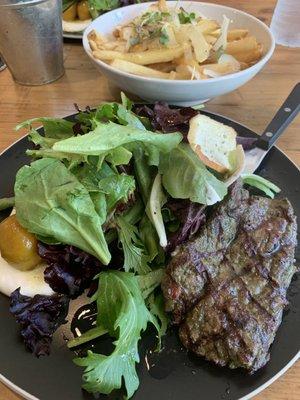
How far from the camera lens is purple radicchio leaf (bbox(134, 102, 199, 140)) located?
1182mm

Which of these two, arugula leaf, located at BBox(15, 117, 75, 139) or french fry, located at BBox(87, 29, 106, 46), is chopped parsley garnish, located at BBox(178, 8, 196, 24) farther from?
arugula leaf, located at BBox(15, 117, 75, 139)

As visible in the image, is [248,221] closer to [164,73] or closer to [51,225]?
[51,225]

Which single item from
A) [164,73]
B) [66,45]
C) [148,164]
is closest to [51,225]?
[148,164]

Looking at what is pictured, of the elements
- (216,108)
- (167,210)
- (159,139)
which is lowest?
(216,108)

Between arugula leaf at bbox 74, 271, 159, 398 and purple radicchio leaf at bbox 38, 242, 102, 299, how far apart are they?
55mm

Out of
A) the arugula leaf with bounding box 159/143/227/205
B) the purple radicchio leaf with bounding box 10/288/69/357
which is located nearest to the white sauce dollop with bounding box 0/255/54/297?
the purple radicchio leaf with bounding box 10/288/69/357

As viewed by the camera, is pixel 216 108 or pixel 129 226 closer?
pixel 129 226

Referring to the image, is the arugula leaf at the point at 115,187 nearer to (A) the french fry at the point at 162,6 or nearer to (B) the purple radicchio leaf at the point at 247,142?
(B) the purple radicchio leaf at the point at 247,142

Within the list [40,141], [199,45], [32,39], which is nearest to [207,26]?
[199,45]

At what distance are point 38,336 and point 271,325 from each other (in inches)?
18.4

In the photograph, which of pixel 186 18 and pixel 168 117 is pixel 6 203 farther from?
pixel 186 18

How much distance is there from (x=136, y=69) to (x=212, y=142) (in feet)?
1.63

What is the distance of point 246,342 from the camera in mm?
809

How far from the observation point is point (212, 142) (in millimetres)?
1115
